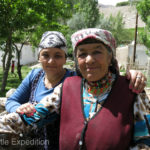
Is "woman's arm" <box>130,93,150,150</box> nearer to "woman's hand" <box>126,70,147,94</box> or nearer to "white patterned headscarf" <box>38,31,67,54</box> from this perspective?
"woman's hand" <box>126,70,147,94</box>

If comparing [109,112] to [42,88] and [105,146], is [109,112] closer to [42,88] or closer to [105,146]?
[105,146]

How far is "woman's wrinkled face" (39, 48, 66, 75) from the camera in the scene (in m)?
1.95

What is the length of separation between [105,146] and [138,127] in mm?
240

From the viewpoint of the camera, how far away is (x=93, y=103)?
1.39 meters

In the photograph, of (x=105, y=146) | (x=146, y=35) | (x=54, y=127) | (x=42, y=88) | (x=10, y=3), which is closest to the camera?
(x=105, y=146)

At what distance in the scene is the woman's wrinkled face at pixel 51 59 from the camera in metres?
1.95

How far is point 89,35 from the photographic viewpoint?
134cm

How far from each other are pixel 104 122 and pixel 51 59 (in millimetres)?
902

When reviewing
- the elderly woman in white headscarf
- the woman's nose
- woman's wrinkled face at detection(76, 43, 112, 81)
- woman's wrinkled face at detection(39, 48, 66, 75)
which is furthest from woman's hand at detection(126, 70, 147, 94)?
woman's wrinkled face at detection(39, 48, 66, 75)

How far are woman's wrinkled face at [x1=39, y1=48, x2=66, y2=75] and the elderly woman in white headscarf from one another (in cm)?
49

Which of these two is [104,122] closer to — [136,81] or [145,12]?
[136,81]

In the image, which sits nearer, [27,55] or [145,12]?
[145,12]

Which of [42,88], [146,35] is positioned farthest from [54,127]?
[146,35]

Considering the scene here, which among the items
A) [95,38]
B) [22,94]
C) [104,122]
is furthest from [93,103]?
[22,94]
